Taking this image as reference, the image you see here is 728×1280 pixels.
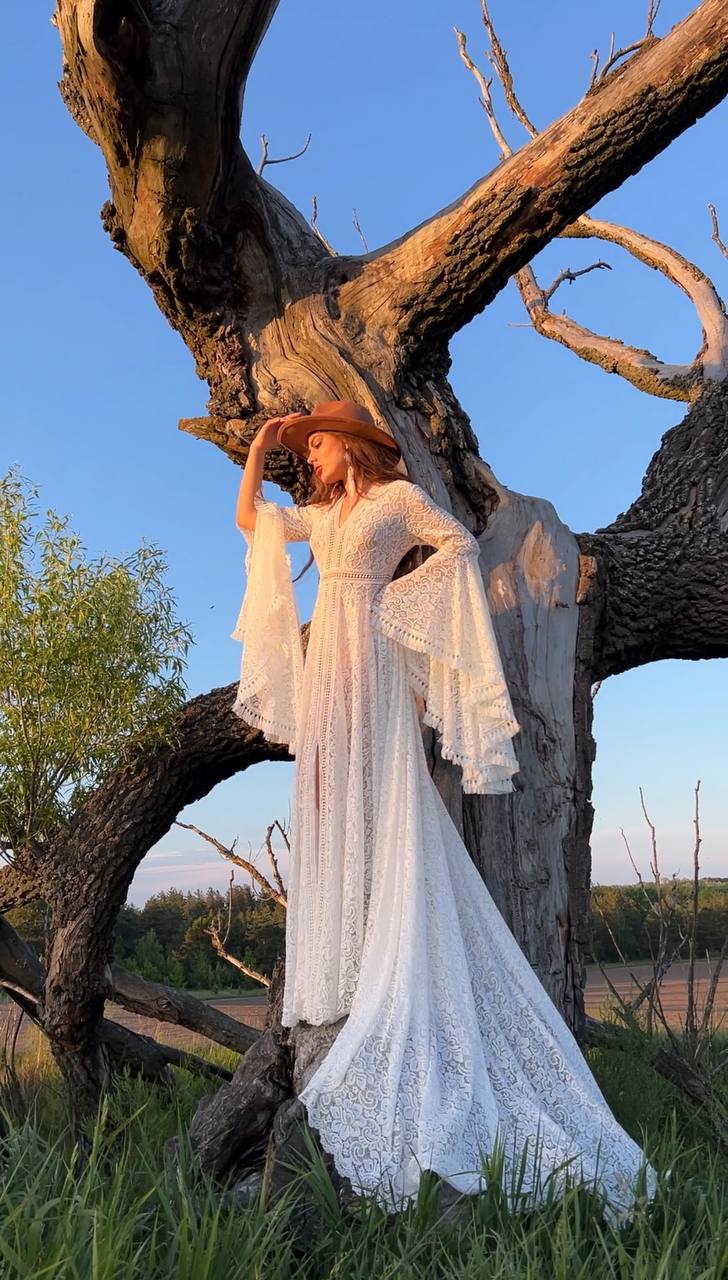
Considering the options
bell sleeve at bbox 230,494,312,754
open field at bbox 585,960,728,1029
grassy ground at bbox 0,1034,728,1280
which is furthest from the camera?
open field at bbox 585,960,728,1029

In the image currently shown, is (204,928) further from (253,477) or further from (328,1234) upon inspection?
(328,1234)

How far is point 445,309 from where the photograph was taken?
491 cm

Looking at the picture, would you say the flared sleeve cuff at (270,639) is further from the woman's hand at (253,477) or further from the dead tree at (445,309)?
the dead tree at (445,309)

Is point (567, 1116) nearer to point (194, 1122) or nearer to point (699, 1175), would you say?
point (699, 1175)

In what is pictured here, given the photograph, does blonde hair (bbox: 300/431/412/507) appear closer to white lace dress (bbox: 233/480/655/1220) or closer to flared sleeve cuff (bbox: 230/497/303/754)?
white lace dress (bbox: 233/480/655/1220)

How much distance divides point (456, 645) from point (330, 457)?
875mm

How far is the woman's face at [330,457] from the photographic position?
4.30 metres

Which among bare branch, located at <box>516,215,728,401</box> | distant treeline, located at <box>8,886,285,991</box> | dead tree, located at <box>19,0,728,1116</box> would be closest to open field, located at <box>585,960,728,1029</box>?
distant treeline, located at <box>8,886,285,991</box>

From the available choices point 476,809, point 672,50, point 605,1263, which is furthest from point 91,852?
point 672,50

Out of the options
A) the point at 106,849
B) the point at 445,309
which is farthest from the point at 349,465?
the point at 106,849

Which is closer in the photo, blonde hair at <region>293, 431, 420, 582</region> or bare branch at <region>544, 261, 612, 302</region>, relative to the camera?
blonde hair at <region>293, 431, 420, 582</region>

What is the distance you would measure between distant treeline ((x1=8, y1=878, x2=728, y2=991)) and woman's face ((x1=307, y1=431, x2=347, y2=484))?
5469mm

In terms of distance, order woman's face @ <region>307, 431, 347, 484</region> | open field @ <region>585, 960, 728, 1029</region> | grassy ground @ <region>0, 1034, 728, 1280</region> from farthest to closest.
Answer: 1. open field @ <region>585, 960, 728, 1029</region>
2. woman's face @ <region>307, 431, 347, 484</region>
3. grassy ground @ <region>0, 1034, 728, 1280</region>

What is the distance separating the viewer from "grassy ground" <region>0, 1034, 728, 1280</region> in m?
2.34
